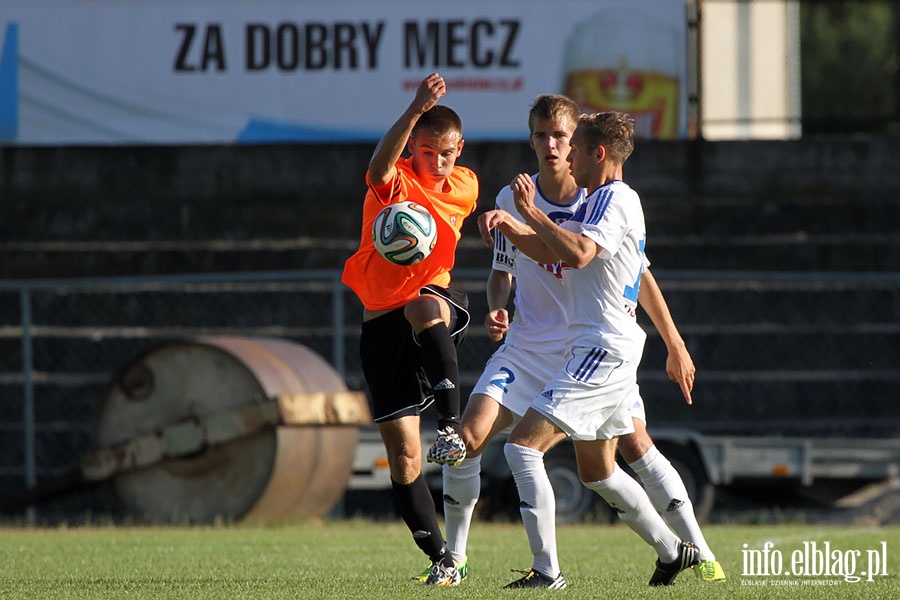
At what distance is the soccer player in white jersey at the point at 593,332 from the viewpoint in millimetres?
5949

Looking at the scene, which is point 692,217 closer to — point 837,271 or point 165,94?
point 837,271

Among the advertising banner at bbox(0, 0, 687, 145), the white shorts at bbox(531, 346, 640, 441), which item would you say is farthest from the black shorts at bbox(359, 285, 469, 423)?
the advertising banner at bbox(0, 0, 687, 145)

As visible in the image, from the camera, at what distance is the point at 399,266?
6.58 meters

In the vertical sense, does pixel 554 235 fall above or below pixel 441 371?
above

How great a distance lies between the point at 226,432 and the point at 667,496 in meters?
5.73

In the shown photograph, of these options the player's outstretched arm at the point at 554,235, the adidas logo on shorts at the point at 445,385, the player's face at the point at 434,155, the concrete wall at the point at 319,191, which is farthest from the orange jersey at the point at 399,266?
the concrete wall at the point at 319,191

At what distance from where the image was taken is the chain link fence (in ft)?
46.6

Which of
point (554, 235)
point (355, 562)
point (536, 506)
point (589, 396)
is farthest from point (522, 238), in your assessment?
point (355, 562)

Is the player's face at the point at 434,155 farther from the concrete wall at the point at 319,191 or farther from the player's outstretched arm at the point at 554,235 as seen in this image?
the concrete wall at the point at 319,191

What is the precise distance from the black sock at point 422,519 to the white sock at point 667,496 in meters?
0.91

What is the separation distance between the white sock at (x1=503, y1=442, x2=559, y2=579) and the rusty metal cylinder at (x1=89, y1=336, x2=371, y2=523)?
551 cm

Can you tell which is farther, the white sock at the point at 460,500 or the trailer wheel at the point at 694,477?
the trailer wheel at the point at 694,477

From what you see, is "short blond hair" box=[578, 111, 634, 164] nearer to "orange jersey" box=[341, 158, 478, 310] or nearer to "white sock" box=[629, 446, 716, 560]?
"orange jersey" box=[341, 158, 478, 310]

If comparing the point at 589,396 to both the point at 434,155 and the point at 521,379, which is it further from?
the point at 434,155
